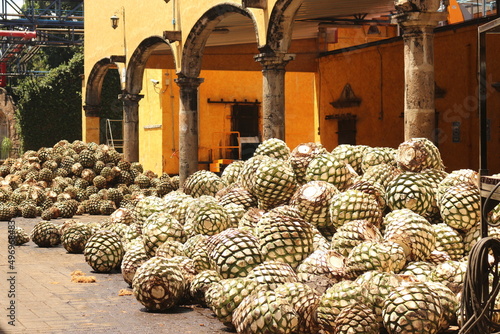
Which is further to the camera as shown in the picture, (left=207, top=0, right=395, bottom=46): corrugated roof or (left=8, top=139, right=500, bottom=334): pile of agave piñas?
(left=207, top=0, right=395, bottom=46): corrugated roof

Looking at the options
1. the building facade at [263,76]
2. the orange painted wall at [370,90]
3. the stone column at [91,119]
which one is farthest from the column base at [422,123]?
the stone column at [91,119]

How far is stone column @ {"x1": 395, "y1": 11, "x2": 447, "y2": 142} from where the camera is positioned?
9.63 m

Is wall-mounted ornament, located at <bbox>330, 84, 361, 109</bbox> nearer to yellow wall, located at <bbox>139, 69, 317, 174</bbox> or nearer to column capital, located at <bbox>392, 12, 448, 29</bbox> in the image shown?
yellow wall, located at <bbox>139, 69, 317, 174</bbox>

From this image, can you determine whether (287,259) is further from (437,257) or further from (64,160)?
(64,160)

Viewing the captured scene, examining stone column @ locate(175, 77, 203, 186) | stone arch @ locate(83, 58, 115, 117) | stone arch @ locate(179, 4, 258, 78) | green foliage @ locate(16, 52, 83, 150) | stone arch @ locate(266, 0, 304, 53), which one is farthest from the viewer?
green foliage @ locate(16, 52, 83, 150)

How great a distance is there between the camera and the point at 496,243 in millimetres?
4148

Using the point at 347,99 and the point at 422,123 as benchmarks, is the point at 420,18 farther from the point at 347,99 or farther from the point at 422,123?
the point at 347,99

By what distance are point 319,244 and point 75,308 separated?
2240mm

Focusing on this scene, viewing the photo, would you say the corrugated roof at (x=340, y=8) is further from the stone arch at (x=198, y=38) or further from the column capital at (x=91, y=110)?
the column capital at (x=91, y=110)

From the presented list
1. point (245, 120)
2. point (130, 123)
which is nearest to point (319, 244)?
point (130, 123)

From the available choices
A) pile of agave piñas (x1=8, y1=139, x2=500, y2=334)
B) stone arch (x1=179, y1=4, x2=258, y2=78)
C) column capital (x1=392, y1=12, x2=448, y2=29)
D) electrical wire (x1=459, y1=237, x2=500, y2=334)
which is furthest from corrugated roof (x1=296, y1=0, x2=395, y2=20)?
electrical wire (x1=459, y1=237, x2=500, y2=334)

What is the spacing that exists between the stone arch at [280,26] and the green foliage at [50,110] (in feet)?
80.5

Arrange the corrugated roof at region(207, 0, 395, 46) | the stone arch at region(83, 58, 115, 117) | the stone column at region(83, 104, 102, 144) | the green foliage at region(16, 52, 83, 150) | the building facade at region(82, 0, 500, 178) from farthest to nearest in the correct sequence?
the green foliage at region(16, 52, 83, 150), the stone column at region(83, 104, 102, 144), the stone arch at region(83, 58, 115, 117), the corrugated roof at region(207, 0, 395, 46), the building facade at region(82, 0, 500, 178)

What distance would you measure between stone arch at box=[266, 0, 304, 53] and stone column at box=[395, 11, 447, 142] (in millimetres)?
3748
